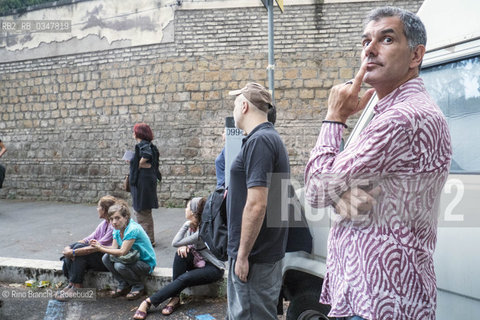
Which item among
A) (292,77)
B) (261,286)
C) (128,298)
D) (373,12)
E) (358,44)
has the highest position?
(358,44)

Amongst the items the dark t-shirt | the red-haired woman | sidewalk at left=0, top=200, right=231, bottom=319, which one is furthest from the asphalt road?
the dark t-shirt

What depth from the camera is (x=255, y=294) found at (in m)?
2.26

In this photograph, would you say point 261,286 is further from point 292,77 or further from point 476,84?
point 292,77

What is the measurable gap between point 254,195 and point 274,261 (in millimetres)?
430

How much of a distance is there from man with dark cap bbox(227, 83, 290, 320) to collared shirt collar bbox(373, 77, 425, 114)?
0.94 meters

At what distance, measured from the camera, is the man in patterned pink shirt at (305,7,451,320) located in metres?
1.20

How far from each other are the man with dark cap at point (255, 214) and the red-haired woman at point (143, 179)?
3.56 m

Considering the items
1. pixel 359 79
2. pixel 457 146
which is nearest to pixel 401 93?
pixel 359 79

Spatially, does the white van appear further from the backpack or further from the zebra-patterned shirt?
the backpack

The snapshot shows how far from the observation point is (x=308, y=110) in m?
9.29

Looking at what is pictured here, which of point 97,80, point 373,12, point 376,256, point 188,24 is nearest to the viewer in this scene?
point 376,256

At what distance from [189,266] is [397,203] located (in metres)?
3.07

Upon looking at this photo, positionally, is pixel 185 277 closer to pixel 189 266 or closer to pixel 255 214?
pixel 189 266

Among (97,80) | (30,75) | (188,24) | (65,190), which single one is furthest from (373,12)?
(30,75)
